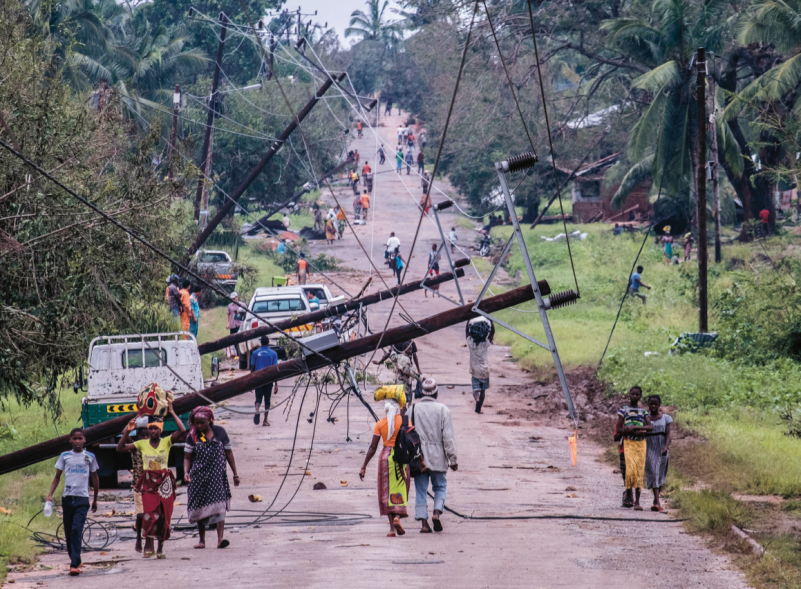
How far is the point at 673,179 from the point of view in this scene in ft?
115

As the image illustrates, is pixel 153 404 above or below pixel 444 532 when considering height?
above

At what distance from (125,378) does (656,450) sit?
7.67 meters

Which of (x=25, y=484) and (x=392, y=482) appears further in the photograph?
(x=25, y=484)

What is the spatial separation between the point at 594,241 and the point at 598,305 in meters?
14.7

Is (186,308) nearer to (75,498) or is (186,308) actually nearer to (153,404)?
(153,404)

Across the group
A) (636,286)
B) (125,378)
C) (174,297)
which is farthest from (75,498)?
(636,286)

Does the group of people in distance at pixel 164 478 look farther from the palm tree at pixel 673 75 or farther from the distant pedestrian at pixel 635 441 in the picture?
the palm tree at pixel 673 75

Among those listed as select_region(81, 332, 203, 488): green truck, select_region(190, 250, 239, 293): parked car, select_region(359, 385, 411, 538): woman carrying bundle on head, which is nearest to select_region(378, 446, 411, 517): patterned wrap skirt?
select_region(359, 385, 411, 538): woman carrying bundle on head

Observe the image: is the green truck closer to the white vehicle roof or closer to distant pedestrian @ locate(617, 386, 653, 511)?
the white vehicle roof

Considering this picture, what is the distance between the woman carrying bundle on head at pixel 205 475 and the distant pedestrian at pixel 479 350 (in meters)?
7.92

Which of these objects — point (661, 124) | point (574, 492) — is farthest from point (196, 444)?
point (661, 124)

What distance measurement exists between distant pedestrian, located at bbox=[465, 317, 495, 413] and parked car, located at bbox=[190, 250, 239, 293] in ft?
40.2

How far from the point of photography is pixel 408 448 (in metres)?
10.7

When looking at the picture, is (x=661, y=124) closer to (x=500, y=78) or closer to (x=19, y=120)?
(x=500, y=78)
